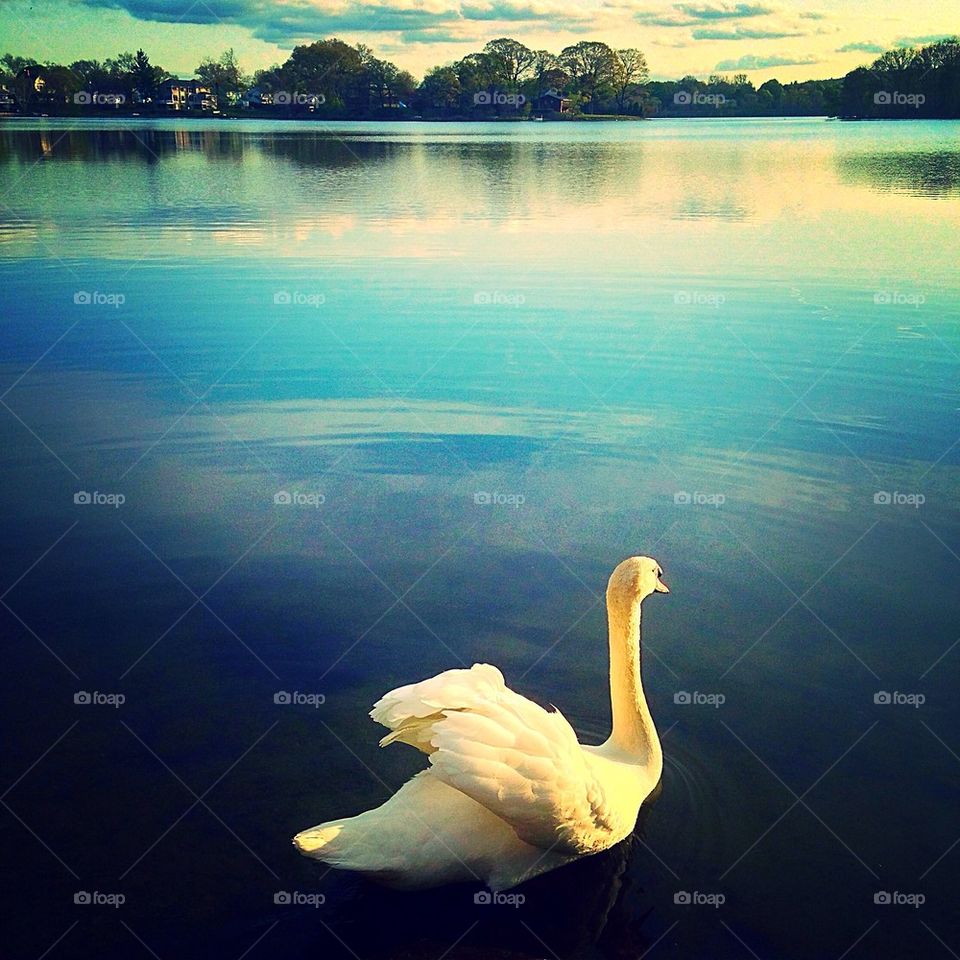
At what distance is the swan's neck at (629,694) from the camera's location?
7.31 meters

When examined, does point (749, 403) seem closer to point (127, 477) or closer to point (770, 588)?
point (770, 588)

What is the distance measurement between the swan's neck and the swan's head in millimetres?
57

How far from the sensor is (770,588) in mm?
10047

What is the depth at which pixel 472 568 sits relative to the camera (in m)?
10.3

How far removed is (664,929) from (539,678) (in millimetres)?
2519

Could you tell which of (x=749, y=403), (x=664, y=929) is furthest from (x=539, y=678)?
(x=749, y=403)

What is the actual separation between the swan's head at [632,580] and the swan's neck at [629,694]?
6cm
